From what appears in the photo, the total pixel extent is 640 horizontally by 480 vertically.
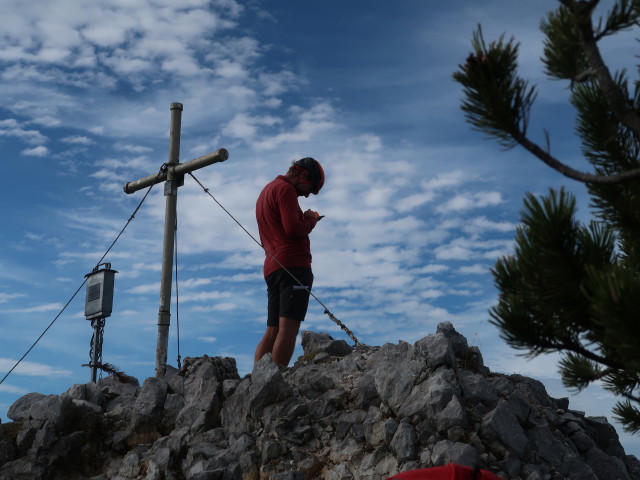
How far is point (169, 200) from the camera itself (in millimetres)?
14789

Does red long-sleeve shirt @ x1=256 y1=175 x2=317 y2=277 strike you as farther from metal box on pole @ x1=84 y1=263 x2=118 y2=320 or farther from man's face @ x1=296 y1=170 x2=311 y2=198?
metal box on pole @ x1=84 y1=263 x2=118 y2=320

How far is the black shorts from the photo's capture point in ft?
39.7

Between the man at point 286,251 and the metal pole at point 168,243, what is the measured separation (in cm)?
233

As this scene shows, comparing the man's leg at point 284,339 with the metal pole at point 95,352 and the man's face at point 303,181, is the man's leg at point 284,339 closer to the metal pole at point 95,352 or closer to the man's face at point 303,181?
the man's face at point 303,181

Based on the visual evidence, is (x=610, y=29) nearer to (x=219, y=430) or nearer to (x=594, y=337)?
(x=594, y=337)

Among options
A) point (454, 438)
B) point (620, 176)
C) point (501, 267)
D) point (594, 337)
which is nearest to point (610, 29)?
point (620, 176)

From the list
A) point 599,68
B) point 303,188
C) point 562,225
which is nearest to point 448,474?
point 562,225

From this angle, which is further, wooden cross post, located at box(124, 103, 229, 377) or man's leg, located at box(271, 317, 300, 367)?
wooden cross post, located at box(124, 103, 229, 377)

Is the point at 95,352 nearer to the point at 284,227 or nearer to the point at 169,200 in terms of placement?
the point at 169,200

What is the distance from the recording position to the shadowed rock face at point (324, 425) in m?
9.59

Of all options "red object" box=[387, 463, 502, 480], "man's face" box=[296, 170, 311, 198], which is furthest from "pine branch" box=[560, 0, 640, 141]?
"man's face" box=[296, 170, 311, 198]

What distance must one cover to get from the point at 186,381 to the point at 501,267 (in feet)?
23.7

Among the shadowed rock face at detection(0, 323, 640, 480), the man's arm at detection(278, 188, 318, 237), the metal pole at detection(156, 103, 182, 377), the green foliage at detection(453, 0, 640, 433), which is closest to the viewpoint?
the green foliage at detection(453, 0, 640, 433)

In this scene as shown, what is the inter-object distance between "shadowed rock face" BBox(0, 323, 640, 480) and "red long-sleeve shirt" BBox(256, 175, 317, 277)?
6.04ft
